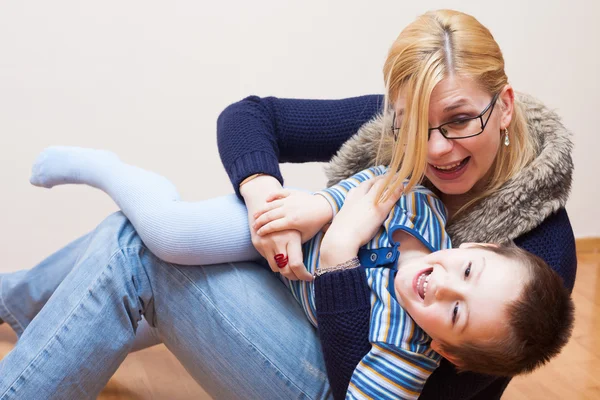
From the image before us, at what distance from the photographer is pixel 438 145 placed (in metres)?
1.24

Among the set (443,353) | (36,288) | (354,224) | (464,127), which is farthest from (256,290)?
(36,288)

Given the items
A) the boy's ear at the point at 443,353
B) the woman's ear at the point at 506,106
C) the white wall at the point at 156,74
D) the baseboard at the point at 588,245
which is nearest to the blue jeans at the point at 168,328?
the boy's ear at the point at 443,353

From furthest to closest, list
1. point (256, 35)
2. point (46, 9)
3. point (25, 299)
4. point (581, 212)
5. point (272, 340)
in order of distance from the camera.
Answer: point (581, 212) < point (256, 35) < point (46, 9) < point (25, 299) < point (272, 340)

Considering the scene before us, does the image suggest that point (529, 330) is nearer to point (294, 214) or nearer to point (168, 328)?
point (294, 214)

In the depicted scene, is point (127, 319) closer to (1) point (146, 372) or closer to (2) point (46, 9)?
(1) point (146, 372)

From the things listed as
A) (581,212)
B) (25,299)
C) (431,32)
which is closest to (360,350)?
(431,32)

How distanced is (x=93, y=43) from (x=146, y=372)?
3.20 feet

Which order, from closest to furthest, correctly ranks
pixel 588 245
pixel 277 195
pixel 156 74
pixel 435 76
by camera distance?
1. pixel 435 76
2. pixel 277 195
3. pixel 156 74
4. pixel 588 245

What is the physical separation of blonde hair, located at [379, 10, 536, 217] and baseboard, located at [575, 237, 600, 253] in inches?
70.3

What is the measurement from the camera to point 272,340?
1284 mm

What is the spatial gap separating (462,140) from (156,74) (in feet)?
4.15

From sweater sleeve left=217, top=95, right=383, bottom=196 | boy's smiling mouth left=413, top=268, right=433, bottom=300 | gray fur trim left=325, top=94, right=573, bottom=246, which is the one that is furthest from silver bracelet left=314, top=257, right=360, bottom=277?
sweater sleeve left=217, top=95, right=383, bottom=196

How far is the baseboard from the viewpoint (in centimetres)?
293

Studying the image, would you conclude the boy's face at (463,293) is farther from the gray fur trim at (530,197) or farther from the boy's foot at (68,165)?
the boy's foot at (68,165)
